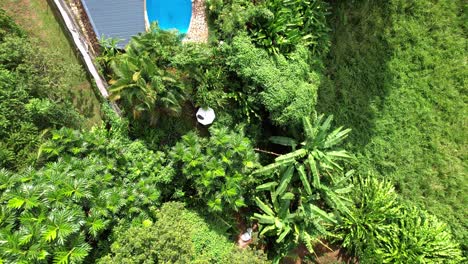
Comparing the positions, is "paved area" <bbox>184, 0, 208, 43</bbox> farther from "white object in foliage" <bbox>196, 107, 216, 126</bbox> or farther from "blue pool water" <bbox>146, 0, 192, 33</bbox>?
"white object in foliage" <bbox>196, 107, 216, 126</bbox>

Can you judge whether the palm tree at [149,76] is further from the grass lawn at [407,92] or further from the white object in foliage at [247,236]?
the grass lawn at [407,92]

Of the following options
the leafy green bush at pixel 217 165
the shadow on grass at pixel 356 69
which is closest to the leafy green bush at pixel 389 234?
the shadow on grass at pixel 356 69

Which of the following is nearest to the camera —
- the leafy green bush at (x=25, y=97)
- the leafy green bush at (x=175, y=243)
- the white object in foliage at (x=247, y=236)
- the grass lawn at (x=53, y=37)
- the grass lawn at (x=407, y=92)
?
the leafy green bush at (x=175, y=243)

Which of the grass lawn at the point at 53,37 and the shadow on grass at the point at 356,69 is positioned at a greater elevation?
the grass lawn at the point at 53,37

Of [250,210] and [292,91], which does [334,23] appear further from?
[250,210]

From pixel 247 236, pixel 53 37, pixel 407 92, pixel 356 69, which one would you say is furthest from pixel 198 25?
pixel 407 92

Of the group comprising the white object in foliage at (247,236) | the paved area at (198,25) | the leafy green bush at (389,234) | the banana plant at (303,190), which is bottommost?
the leafy green bush at (389,234)

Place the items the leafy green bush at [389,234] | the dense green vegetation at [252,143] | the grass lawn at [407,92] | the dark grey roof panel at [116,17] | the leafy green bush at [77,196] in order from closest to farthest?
the leafy green bush at [77,196]
the dense green vegetation at [252,143]
the dark grey roof panel at [116,17]
the leafy green bush at [389,234]
the grass lawn at [407,92]
